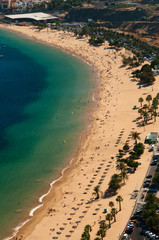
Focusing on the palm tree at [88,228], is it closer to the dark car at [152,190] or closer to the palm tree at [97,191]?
the palm tree at [97,191]

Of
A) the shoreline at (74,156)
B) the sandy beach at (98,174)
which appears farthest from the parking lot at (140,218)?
the shoreline at (74,156)

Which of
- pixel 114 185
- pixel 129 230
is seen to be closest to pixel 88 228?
pixel 129 230

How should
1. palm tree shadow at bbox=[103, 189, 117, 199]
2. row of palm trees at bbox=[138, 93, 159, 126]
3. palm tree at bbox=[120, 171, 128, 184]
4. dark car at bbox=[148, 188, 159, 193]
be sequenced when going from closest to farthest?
1. dark car at bbox=[148, 188, 159, 193]
2. palm tree shadow at bbox=[103, 189, 117, 199]
3. palm tree at bbox=[120, 171, 128, 184]
4. row of palm trees at bbox=[138, 93, 159, 126]

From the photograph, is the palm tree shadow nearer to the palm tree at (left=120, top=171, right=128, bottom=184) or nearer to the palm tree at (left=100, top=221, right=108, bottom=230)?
the palm tree at (left=120, top=171, right=128, bottom=184)

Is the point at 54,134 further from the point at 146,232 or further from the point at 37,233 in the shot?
the point at 146,232

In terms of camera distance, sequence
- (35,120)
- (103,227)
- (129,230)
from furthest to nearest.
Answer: (35,120) < (103,227) < (129,230)

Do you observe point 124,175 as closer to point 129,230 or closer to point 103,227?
point 129,230

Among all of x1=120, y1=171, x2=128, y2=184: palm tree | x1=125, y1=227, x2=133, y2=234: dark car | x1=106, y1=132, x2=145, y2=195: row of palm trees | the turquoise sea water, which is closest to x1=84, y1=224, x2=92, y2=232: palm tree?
x1=125, y1=227, x2=133, y2=234: dark car
